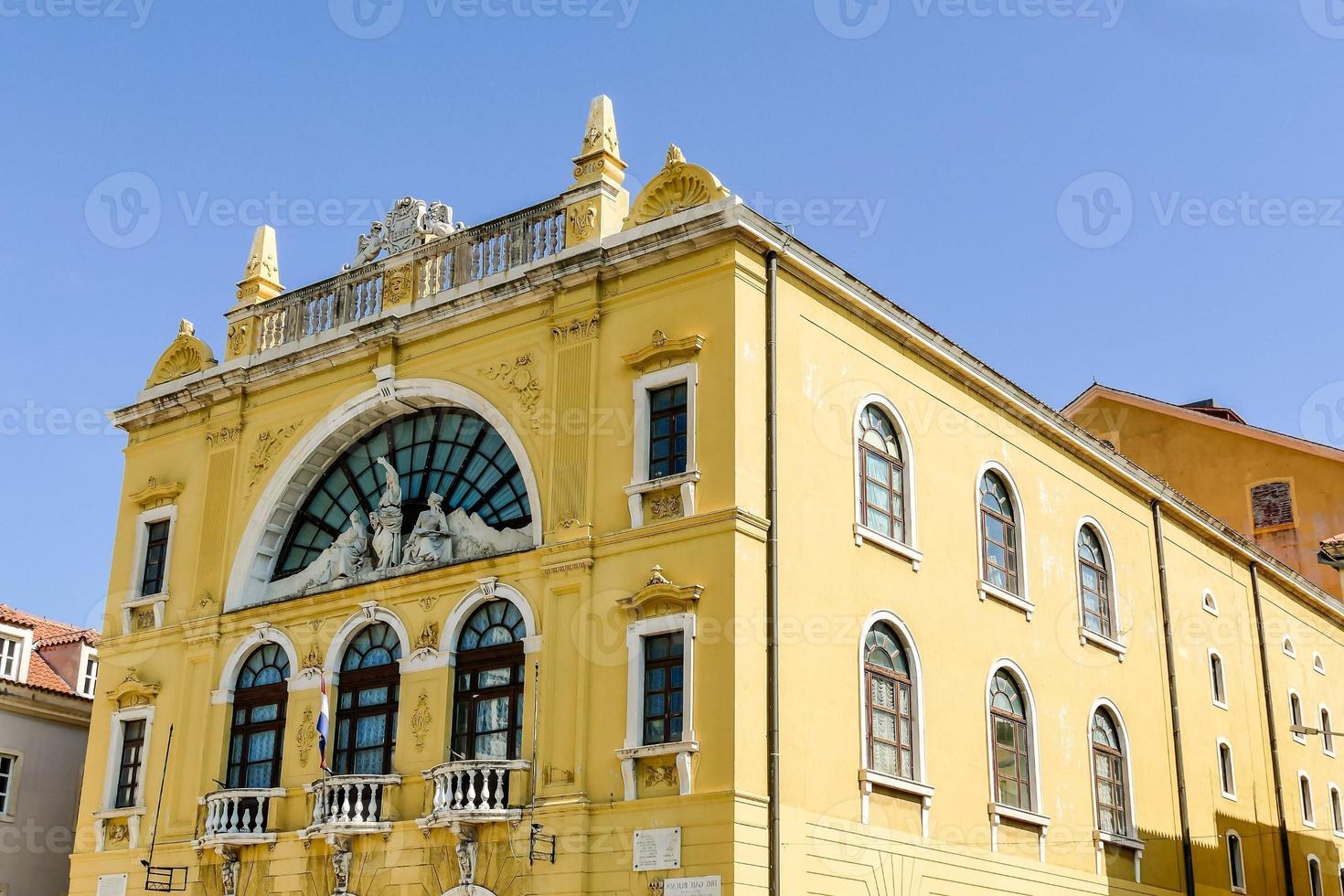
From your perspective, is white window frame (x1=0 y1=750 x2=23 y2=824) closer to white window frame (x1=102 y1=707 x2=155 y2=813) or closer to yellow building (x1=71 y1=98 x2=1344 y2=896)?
yellow building (x1=71 y1=98 x2=1344 y2=896)

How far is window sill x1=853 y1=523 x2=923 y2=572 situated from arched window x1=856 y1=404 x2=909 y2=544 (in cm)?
16

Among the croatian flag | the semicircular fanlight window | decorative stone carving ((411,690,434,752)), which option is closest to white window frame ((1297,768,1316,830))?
the semicircular fanlight window

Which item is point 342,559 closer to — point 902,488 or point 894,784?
point 902,488

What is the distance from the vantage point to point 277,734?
25125 millimetres

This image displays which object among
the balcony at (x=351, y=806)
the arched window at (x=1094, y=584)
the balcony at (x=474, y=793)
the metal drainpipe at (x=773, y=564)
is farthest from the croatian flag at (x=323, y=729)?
the arched window at (x=1094, y=584)

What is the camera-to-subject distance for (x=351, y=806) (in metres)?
23.3

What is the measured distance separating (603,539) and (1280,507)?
80.0 feet

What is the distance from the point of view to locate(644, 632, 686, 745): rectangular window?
20.7m

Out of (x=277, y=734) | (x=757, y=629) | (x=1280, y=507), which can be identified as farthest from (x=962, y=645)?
(x=1280, y=507)

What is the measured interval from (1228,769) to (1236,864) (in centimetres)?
189

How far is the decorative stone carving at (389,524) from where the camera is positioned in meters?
25.0

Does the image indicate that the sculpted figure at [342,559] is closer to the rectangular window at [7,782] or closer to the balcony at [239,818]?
the balcony at [239,818]

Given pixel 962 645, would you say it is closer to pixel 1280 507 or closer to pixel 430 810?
pixel 430 810

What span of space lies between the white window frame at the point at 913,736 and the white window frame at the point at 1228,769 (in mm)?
10885
